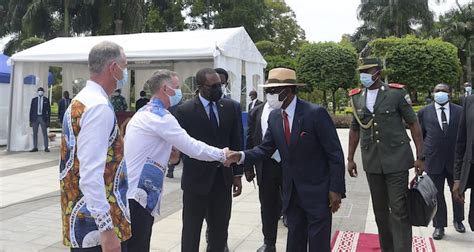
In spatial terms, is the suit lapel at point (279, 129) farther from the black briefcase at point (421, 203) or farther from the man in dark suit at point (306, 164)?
the black briefcase at point (421, 203)

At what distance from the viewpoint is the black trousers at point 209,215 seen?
381 cm

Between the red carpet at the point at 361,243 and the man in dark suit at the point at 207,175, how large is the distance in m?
1.59

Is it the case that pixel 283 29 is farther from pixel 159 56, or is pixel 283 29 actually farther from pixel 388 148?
pixel 388 148

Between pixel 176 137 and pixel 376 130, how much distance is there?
2167 mm

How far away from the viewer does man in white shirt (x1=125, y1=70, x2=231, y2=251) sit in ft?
9.84

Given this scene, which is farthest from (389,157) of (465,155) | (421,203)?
(465,155)

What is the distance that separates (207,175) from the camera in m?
3.83

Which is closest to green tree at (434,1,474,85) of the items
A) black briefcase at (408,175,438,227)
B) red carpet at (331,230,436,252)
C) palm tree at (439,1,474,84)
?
palm tree at (439,1,474,84)

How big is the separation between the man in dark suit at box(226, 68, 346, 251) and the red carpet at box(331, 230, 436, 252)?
146cm

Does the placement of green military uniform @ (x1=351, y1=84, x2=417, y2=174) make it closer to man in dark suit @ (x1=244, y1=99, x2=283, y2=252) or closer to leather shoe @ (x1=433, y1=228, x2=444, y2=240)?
man in dark suit @ (x1=244, y1=99, x2=283, y2=252)

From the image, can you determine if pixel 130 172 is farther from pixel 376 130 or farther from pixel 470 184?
pixel 470 184

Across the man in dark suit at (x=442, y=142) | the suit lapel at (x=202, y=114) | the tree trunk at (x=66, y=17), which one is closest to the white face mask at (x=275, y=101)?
the suit lapel at (x=202, y=114)

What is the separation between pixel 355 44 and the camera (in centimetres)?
4666

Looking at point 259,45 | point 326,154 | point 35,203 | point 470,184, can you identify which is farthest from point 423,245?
point 259,45
